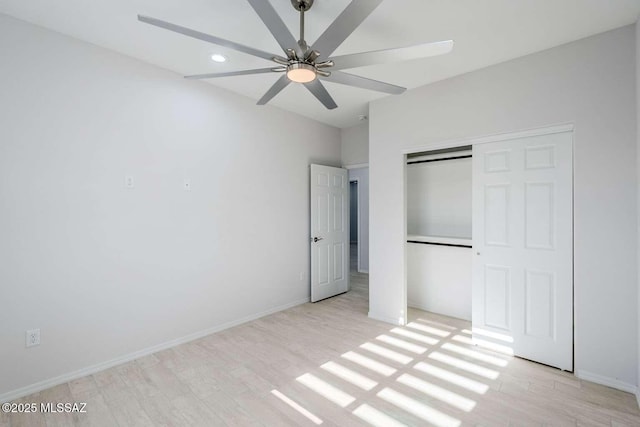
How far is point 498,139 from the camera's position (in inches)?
113

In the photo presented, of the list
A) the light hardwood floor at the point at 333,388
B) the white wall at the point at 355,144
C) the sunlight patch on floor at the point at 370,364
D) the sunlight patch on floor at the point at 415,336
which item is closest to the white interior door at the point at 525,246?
the light hardwood floor at the point at 333,388

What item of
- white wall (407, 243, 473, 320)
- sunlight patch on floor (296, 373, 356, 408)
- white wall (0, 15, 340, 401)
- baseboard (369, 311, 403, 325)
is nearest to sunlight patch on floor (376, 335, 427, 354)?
baseboard (369, 311, 403, 325)

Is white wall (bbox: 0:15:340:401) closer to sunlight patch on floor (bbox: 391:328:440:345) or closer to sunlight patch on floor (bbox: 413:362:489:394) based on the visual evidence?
sunlight patch on floor (bbox: 391:328:440:345)

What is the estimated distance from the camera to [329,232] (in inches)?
185

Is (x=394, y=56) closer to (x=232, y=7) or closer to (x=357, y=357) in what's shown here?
(x=232, y=7)

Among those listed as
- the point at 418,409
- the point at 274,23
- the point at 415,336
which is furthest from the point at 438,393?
the point at 274,23

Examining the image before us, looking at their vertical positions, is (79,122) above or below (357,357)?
above

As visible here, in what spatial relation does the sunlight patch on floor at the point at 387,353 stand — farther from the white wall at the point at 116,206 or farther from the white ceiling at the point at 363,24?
the white ceiling at the point at 363,24

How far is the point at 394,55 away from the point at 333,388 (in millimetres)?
2347

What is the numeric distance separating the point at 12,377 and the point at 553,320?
4.35 meters

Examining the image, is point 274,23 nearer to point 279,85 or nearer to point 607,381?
point 279,85

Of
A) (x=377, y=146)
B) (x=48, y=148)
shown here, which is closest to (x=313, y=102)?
(x=377, y=146)

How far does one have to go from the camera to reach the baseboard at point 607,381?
223 cm

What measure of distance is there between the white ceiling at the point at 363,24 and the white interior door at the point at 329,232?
6.57 feet
